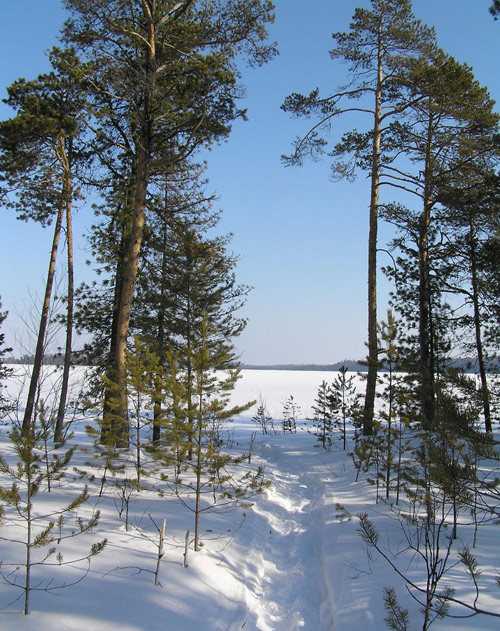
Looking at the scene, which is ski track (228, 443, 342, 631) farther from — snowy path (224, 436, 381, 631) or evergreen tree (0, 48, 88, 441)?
evergreen tree (0, 48, 88, 441)

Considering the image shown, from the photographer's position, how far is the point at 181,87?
958cm

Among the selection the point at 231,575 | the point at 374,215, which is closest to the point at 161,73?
the point at 374,215

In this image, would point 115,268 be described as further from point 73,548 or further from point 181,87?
point 73,548

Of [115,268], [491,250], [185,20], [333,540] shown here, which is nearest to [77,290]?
[115,268]

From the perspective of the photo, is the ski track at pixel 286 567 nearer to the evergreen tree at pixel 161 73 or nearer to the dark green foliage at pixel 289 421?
the evergreen tree at pixel 161 73

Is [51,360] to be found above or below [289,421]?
above

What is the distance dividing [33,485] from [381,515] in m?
5.62

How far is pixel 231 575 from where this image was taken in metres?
4.99

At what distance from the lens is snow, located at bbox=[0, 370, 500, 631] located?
12.0 feet

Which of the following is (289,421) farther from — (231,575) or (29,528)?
(29,528)

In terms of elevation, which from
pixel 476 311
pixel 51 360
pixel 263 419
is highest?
pixel 476 311

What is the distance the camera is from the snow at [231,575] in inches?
144

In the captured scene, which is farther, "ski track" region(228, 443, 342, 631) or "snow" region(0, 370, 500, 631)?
"ski track" region(228, 443, 342, 631)

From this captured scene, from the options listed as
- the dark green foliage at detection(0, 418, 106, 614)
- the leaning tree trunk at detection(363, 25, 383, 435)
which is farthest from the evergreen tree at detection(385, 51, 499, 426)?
the dark green foliage at detection(0, 418, 106, 614)
